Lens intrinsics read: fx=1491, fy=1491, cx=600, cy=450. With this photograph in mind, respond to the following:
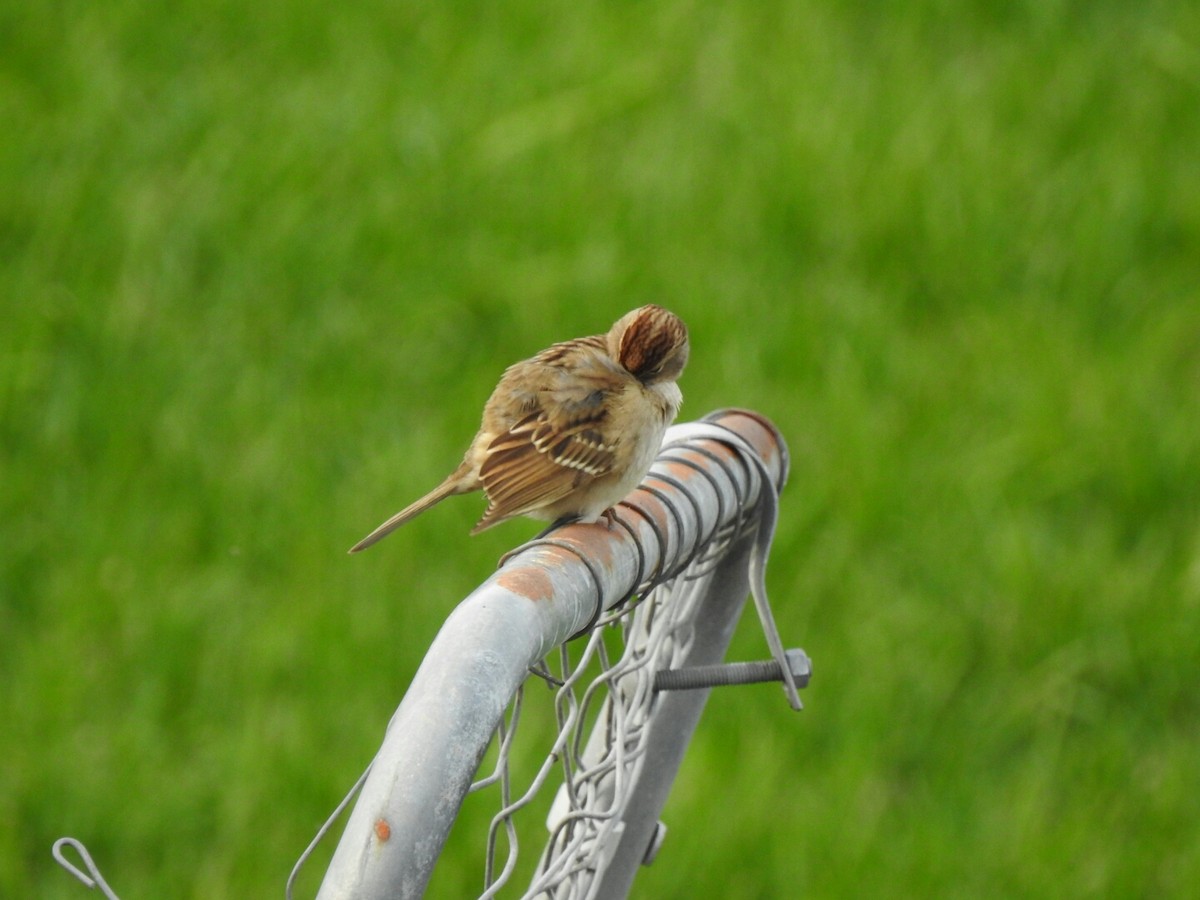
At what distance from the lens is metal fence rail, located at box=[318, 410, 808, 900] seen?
1.28 meters

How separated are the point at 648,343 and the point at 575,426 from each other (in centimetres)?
25

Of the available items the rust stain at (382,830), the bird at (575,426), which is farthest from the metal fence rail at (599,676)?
the bird at (575,426)

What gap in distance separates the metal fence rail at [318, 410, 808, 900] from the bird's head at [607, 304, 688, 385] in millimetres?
769

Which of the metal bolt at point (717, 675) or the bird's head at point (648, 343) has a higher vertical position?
the bird's head at point (648, 343)

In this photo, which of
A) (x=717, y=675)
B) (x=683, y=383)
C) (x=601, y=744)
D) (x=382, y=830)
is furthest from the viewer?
(x=683, y=383)

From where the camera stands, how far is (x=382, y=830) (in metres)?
1.26

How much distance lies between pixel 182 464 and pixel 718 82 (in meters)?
3.13

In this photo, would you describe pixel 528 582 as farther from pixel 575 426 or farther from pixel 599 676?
pixel 575 426

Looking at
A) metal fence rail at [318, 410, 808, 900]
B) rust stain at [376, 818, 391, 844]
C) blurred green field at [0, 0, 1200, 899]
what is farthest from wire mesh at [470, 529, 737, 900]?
blurred green field at [0, 0, 1200, 899]

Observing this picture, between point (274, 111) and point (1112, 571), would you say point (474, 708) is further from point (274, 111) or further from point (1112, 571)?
point (274, 111)

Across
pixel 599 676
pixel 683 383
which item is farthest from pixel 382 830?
pixel 683 383

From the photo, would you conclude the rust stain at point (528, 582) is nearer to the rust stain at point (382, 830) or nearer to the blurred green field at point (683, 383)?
the rust stain at point (382, 830)

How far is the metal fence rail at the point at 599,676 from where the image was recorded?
4.20ft

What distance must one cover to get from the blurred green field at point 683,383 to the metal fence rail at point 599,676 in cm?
192
